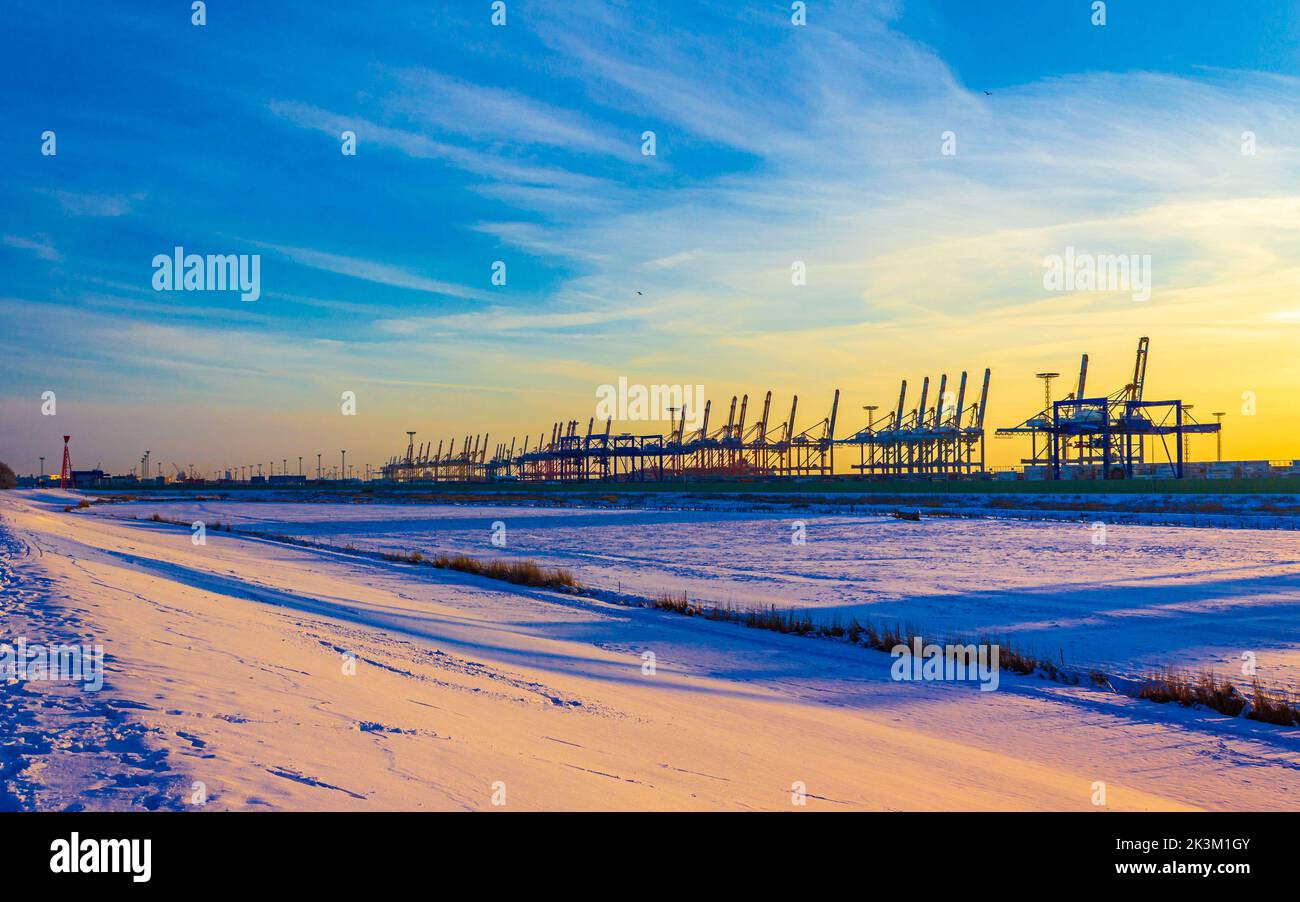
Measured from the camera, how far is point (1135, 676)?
9680 mm

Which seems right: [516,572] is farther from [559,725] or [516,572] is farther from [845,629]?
[559,725]

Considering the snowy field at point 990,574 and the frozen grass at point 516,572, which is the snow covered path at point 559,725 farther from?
the frozen grass at point 516,572

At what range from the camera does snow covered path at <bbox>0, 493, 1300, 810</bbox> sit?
14.7 ft

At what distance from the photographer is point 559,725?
6441 millimetres

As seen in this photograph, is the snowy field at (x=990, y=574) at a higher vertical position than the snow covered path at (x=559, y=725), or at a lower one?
lower

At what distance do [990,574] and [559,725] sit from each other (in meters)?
15.3

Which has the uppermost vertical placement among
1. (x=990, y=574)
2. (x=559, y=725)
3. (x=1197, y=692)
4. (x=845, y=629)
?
(x=559, y=725)

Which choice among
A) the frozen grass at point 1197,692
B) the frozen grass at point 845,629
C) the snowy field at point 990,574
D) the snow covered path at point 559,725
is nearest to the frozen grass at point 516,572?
the snowy field at point 990,574

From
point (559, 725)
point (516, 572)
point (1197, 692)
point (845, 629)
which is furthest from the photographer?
point (516, 572)

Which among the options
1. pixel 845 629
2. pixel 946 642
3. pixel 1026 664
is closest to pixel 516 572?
pixel 845 629

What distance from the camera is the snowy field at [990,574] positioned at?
477 inches

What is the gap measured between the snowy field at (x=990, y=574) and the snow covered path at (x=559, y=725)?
3.20 meters
